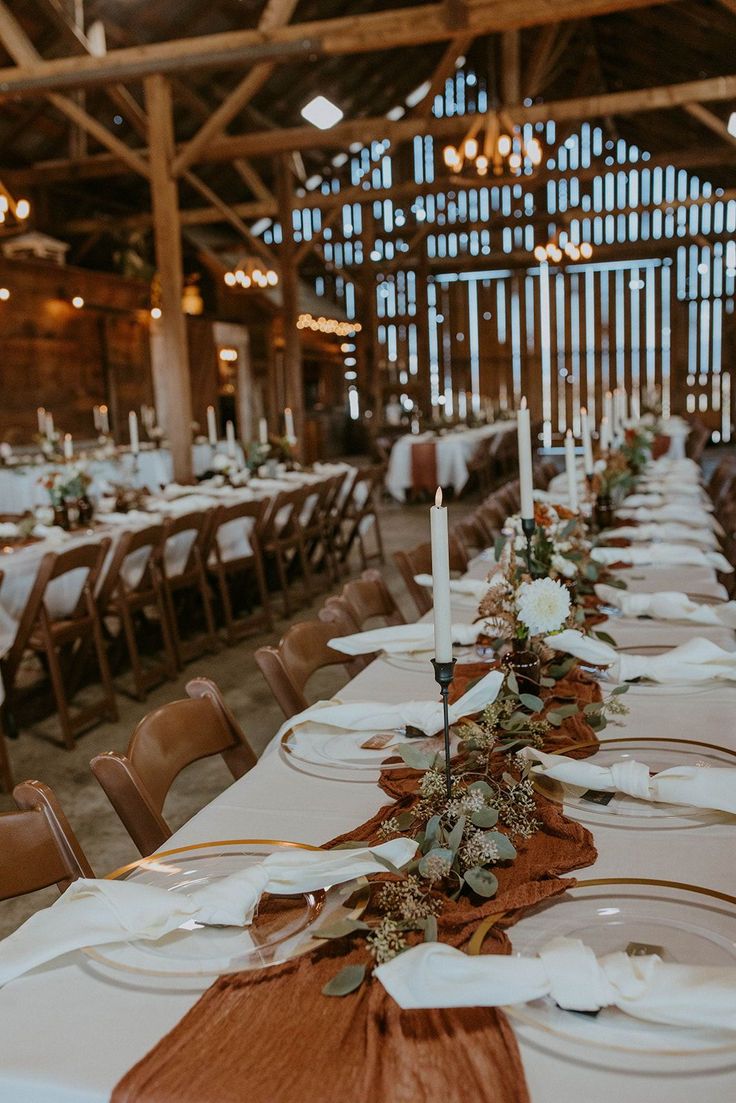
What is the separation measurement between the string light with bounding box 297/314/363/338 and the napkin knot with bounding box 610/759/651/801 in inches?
594

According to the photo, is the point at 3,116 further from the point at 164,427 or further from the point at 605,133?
the point at 605,133

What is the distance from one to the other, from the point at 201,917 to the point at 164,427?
14.1 metres

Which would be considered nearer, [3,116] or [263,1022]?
[263,1022]

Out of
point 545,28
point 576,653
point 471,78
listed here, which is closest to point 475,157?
Answer: point 545,28

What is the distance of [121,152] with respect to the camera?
864 centimetres

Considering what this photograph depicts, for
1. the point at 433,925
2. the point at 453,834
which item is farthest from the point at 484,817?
the point at 433,925

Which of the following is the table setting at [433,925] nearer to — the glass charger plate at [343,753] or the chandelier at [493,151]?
the glass charger plate at [343,753]

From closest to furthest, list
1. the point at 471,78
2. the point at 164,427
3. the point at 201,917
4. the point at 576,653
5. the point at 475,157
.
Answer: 1. the point at 201,917
2. the point at 576,653
3. the point at 475,157
4. the point at 164,427
5. the point at 471,78

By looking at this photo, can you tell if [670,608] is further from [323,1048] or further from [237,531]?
[237,531]

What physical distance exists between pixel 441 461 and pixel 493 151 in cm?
500

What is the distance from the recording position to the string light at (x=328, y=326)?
55.7 feet

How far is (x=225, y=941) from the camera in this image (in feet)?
3.70

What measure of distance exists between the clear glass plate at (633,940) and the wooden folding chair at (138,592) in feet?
11.3

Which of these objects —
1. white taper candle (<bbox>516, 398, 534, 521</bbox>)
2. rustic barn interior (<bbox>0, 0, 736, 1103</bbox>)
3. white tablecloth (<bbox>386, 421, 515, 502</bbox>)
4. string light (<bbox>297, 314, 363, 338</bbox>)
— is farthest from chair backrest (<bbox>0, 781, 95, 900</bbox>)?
string light (<bbox>297, 314, 363, 338</bbox>)
